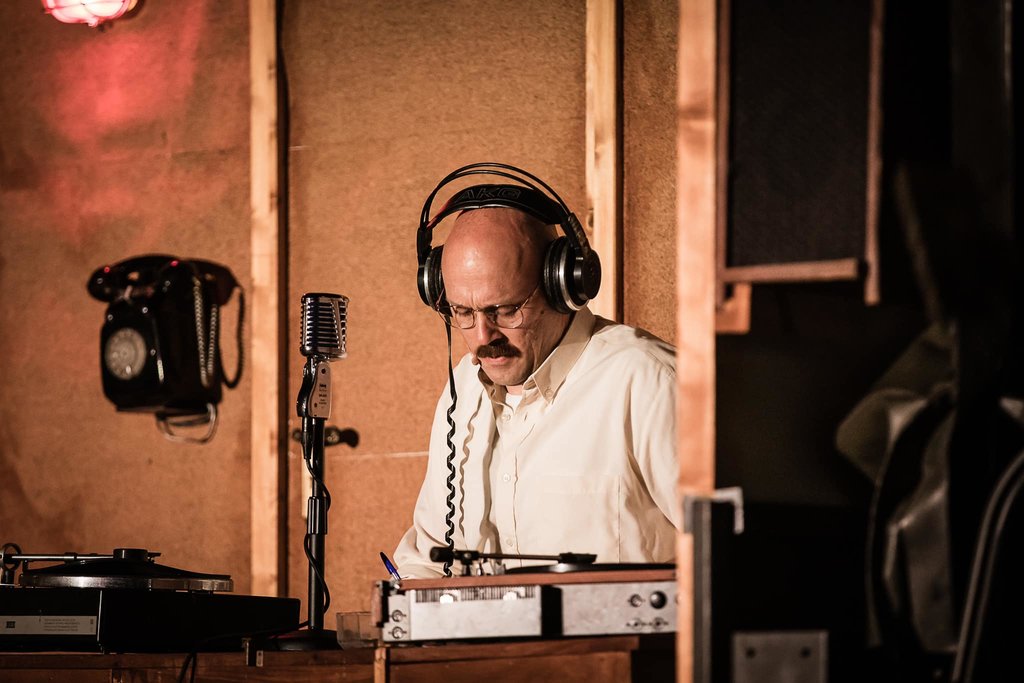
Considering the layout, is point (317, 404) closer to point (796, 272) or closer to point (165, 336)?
point (796, 272)

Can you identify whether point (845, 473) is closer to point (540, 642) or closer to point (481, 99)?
point (540, 642)

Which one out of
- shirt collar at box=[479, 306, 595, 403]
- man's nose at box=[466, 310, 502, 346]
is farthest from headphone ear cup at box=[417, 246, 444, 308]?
shirt collar at box=[479, 306, 595, 403]

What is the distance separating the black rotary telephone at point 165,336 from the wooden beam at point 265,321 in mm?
115

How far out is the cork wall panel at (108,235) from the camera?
3713mm

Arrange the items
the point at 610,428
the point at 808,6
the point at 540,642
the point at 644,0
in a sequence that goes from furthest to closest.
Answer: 1. the point at 644,0
2. the point at 610,428
3. the point at 540,642
4. the point at 808,6

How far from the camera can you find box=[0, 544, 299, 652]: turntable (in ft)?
6.48

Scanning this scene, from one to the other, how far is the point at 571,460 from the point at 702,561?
4.27 feet

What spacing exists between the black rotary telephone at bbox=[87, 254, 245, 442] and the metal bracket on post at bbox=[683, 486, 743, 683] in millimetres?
2620

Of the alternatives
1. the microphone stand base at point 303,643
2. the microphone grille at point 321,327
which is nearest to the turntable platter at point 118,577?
the microphone stand base at point 303,643

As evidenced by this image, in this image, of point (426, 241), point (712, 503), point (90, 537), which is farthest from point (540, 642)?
point (90, 537)

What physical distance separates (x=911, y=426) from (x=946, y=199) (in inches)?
9.8

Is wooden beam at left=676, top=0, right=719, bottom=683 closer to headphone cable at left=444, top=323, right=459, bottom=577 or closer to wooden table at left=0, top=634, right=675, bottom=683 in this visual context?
wooden table at left=0, top=634, right=675, bottom=683

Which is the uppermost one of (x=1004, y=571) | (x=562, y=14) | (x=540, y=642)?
(x=562, y=14)

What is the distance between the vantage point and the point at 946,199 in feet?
3.78
